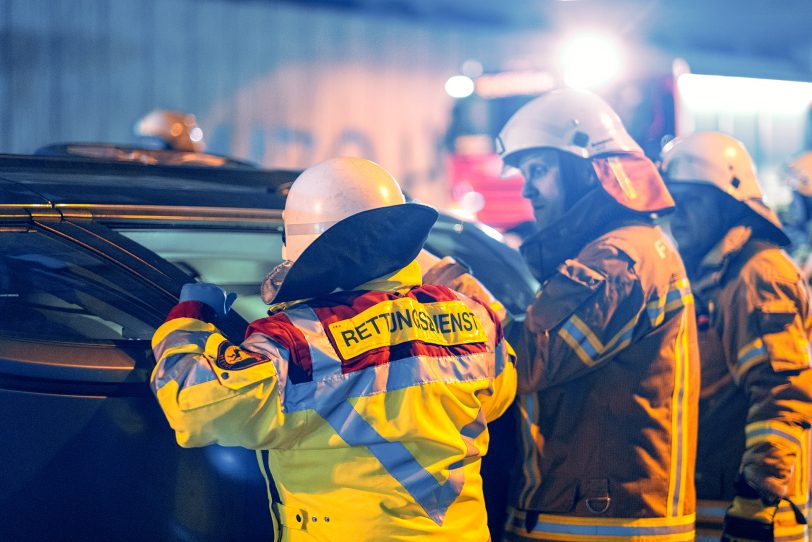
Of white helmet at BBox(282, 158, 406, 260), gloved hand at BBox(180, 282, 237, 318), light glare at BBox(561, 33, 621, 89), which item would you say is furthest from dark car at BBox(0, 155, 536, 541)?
light glare at BBox(561, 33, 621, 89)

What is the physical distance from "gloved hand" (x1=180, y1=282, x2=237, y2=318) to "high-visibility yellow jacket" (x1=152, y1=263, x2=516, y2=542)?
1.3 inches

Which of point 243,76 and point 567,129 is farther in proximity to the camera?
point 243,76

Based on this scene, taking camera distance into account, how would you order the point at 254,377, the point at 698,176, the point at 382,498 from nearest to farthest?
the point at 254,377 < the point at 382,498 < the point at 698,176

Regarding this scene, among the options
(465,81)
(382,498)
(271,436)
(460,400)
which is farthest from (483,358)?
(465,81)

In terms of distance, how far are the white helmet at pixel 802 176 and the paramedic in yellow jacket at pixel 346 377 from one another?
651cm

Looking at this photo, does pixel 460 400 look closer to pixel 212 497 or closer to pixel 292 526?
pixel 292 526

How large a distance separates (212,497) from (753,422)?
1519 millimetres

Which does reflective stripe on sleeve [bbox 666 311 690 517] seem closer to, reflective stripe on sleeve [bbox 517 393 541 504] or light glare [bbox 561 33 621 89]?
reflective stripe on sleeve [bbox 517 393 541 504]

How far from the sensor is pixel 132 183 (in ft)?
8.41

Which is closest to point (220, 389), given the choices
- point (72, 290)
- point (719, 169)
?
point (72, 290)

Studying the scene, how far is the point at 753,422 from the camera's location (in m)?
2.68

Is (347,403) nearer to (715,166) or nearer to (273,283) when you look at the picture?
(273,283)

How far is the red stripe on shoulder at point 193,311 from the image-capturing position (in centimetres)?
187

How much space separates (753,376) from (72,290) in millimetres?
1844
